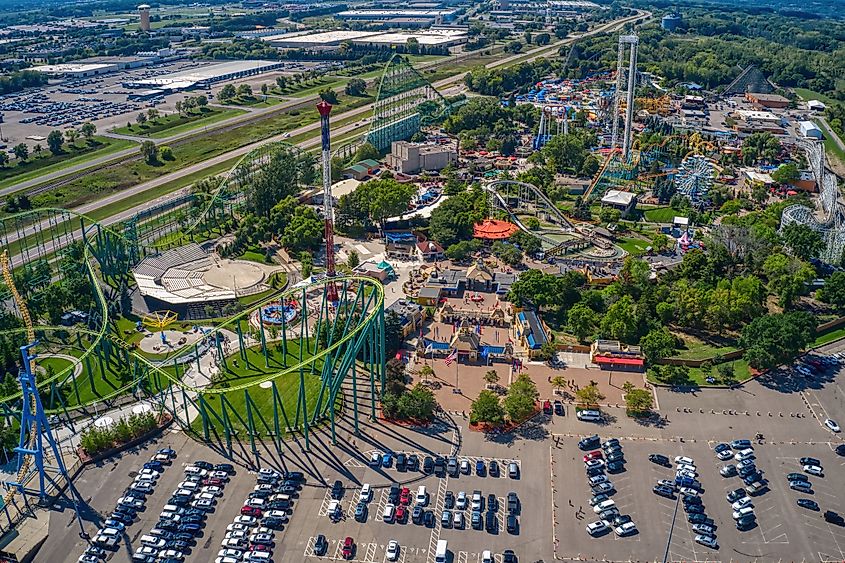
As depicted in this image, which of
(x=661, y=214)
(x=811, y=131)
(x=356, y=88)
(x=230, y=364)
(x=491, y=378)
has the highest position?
(x=356, y=88)

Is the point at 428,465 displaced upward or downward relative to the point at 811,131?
downward

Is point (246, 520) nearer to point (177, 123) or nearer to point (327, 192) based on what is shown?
point (327, 192)

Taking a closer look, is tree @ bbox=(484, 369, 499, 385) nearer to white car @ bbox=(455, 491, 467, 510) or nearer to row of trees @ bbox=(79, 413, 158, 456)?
white car @ bbox=(455, 491, 467, 510)

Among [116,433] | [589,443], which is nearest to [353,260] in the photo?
[116,433]

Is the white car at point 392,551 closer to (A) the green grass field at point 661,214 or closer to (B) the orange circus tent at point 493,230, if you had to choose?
(B) the orange circus tent at point 493,230

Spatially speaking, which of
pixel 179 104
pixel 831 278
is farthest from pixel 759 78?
pixel 179 104
